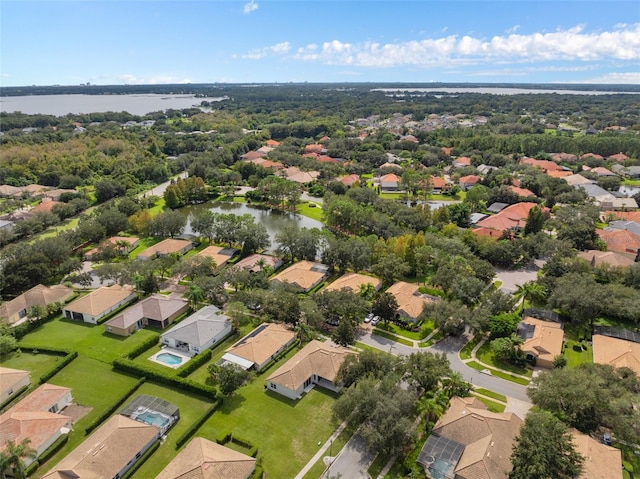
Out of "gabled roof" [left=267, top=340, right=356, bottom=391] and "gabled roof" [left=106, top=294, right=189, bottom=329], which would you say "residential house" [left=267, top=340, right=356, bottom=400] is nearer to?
"gabled roof" [left=267, top=340, right=356, bottom=391]

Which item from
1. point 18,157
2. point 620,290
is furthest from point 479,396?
point 18,157

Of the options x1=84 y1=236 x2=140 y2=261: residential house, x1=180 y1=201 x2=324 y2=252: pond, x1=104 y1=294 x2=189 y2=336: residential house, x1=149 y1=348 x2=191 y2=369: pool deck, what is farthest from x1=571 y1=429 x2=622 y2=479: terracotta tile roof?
x1=84 y1=236 x2=140 y2=261: residential house

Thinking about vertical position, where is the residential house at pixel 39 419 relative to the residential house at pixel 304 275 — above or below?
below

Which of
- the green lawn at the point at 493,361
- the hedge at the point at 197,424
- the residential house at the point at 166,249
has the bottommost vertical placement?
the green lawn at the point at 493,361

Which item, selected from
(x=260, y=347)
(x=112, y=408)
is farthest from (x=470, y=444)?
(x=112, y=408)

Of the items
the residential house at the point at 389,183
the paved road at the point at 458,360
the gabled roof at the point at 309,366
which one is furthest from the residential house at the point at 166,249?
the residential house at the point at 389,183

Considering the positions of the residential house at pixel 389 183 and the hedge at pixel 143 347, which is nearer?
the hedge at pixel 143 347

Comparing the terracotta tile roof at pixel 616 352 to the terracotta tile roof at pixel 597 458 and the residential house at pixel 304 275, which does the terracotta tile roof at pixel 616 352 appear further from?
the residential house at pixel 304 275
